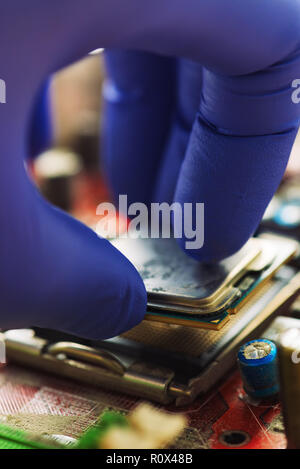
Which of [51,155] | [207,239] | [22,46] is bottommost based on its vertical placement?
[51,155]

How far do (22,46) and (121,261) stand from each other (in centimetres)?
21

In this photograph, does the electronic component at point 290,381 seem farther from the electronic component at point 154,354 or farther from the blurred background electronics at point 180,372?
the electronic component at point 154,354

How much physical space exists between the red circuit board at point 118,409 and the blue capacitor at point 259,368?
0.07 feet

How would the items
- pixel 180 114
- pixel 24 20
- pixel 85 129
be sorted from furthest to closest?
pixel 85 129
pixel 180 114
pixel 24 20

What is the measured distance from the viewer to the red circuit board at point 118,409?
0.54 meters

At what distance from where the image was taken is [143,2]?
409 mm

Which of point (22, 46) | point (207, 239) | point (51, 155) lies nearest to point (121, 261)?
point (207, 239)

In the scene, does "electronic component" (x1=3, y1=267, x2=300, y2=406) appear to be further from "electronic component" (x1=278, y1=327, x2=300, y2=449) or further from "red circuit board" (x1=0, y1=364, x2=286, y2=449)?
"electronic component" (x1=278, y1=327, x2=300, y2=449)

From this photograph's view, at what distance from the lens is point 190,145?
1.95 feet

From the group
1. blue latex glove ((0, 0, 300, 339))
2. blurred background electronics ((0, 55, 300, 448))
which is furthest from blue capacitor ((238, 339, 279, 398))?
blue latex glove ((0, 0, 300, 339))

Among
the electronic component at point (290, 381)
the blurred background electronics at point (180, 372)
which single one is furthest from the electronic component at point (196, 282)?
the electronic component at point (290, 381)

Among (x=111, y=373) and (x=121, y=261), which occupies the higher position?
(x=121, y=261)

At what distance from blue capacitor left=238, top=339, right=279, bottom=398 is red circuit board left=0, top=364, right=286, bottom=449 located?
0.02 metres
